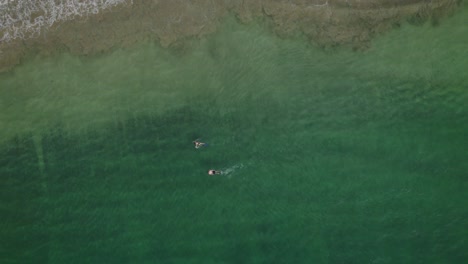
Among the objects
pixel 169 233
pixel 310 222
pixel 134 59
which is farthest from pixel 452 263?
pixel 134 59

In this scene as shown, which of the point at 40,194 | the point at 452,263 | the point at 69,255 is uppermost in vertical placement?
the point at 40,194

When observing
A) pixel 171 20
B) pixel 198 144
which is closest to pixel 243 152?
pixel 198 144

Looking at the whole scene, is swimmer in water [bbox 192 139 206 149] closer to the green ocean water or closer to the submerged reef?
the green ocean water

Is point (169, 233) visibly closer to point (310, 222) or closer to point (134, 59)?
point (310, 222)

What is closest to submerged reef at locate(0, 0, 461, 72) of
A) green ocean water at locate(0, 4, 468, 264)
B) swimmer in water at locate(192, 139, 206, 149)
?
green ocean water at locate(0, 4, 468, 264)

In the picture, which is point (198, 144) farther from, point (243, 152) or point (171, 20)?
point (171, 20)
